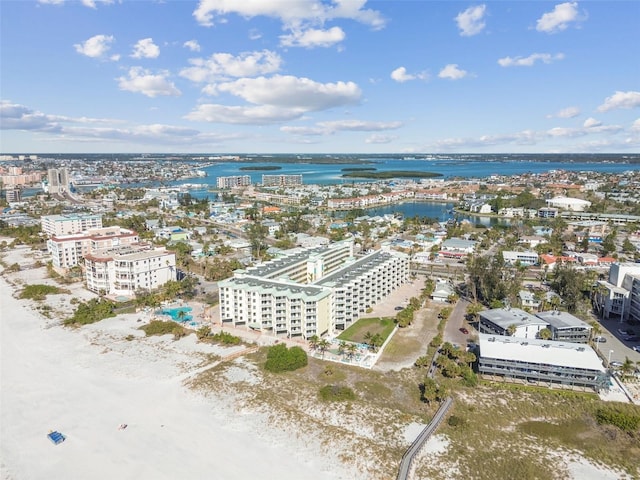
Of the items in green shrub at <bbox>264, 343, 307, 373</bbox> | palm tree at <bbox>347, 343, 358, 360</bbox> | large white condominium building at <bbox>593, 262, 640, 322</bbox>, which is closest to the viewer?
green shrub at <bbox>264, 343, 307, 373</bbox>

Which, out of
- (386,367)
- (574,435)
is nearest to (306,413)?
(386,367)

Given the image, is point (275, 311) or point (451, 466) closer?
point (451, 466)

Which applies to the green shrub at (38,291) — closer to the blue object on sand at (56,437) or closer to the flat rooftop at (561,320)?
the blue object on sand at (56,437)

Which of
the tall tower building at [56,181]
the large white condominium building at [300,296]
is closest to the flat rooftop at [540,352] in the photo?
the large white condominium building at [300,296]

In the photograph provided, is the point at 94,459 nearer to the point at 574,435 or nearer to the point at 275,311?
the point at 275,311

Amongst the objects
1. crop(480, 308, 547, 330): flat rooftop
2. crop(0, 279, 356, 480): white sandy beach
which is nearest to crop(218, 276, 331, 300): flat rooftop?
crop(0, 279, 356, 480): white sandy beach

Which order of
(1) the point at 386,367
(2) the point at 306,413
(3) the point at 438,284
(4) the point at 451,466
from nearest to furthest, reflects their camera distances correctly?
(4) the point at 451,466, (2) the point at 306,413, (1) the point at 386,367, (3) the point at 438,284

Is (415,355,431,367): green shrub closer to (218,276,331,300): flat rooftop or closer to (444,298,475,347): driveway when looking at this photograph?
(444,298,475,347): driveway
